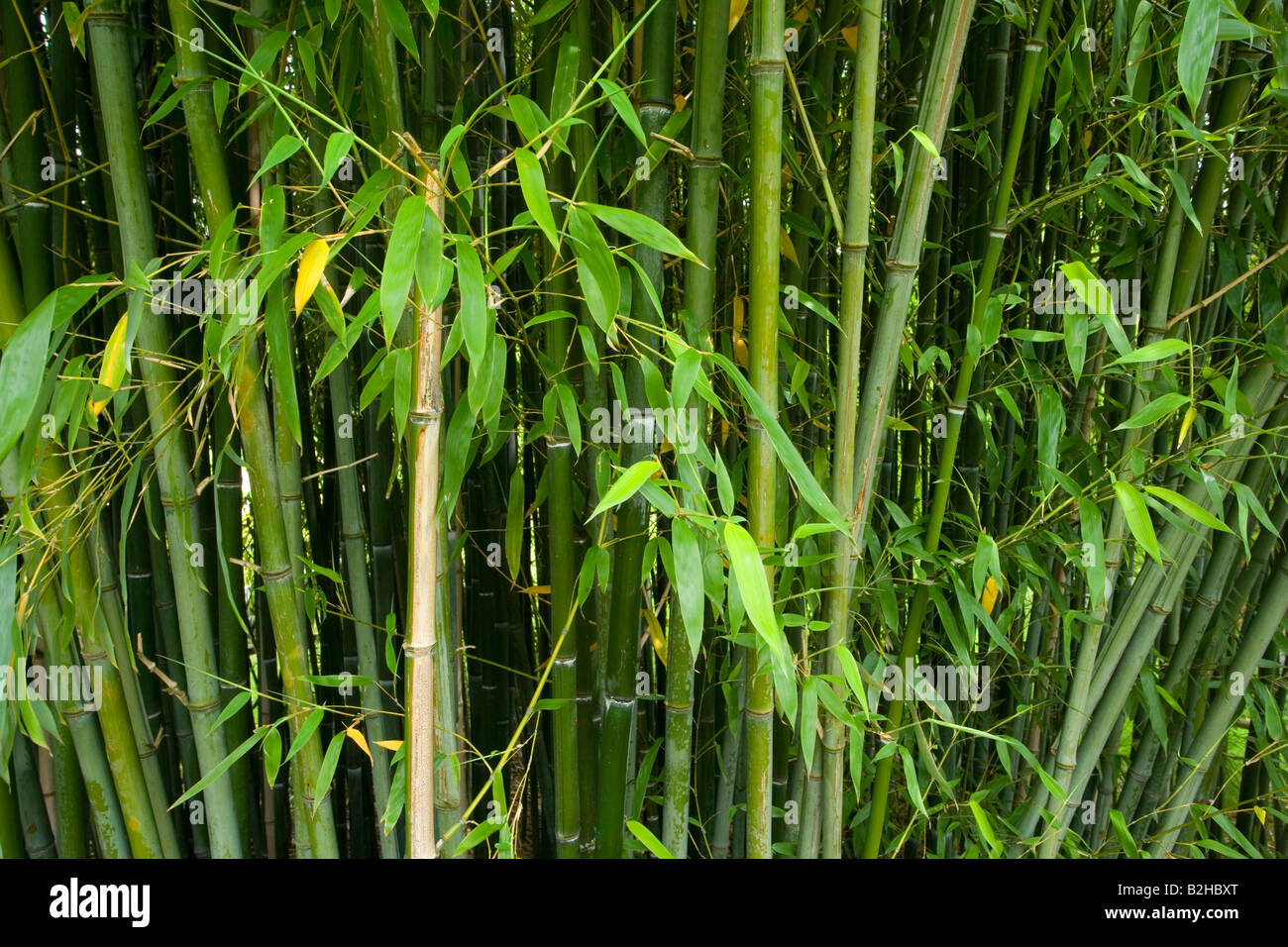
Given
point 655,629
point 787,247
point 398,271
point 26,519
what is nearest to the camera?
point 398,271

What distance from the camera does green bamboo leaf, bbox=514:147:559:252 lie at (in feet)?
2.04

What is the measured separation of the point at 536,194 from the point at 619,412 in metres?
0.46

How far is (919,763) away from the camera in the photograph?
5.02ft

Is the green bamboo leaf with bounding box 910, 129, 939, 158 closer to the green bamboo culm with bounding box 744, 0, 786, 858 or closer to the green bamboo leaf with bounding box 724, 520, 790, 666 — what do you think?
the green bamboo culm with bounding box 744, 0, 786, 858

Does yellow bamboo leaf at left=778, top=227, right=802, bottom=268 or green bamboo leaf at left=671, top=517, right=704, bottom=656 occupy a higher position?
yellow bamboo leaf at left=778, top=227, right=802, bottom=268

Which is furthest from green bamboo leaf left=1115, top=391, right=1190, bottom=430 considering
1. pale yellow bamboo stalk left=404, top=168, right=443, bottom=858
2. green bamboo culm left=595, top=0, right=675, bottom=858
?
pale yellow bamboo stalk left=404, top=168, right=443, bottom=858

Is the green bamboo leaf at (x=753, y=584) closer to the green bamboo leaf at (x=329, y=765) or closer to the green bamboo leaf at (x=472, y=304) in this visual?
the green bamboo leaf at (x=472, y=304)

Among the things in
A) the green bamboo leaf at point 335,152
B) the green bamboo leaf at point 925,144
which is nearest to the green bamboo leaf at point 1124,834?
the green bamboo leaf at point 925,144

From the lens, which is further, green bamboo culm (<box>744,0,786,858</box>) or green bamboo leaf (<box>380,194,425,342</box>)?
green bamboo culm (<box>744,0,786,858</box>)

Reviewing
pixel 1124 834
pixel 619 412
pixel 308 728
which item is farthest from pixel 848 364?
pixel 1124 834

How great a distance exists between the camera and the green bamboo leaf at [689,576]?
69cm

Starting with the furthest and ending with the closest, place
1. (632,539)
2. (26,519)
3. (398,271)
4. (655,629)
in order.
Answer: (655,629), (632,539), (26,519), (398,271)

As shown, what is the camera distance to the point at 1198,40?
2.48 ft

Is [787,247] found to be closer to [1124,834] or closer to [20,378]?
[20,378]
